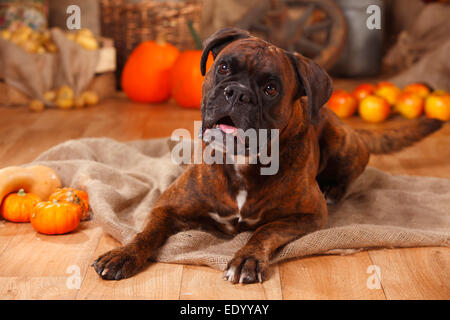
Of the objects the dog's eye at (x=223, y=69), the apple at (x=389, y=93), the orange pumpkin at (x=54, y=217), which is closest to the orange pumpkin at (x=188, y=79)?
the apple at (x=389, y=93)

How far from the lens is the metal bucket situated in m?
7.37

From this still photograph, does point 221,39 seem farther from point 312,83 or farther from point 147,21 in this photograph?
point 147,21

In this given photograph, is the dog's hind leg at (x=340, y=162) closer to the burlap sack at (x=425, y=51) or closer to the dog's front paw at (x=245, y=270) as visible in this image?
the dog's front paw at (x=245, y=270)

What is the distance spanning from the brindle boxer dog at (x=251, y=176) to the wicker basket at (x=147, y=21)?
388cm

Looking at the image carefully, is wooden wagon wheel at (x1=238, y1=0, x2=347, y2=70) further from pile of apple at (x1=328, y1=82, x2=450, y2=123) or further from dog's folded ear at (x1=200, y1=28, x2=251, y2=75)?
dog's folded ear at (x1=200, y1=28, x2=251, y2=75)

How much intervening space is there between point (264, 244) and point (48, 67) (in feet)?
13.4

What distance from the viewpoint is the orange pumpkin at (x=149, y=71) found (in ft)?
21.0

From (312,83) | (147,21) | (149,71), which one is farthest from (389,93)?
(312,83)

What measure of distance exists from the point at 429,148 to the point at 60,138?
307cm

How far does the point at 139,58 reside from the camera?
6.43 metres

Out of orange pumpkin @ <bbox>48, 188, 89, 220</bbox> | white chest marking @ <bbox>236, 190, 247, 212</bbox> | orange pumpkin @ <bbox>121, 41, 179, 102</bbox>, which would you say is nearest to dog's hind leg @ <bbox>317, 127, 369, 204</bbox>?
white chest marking @ <bbox>236, 190, 247, 212</bbox>

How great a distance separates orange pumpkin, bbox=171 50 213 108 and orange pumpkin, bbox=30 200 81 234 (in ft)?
10.1

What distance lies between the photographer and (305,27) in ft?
23.4

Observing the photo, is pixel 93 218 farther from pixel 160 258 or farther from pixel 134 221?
pixel 160 258
